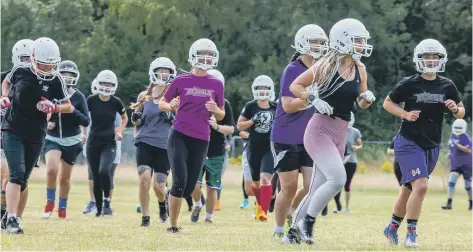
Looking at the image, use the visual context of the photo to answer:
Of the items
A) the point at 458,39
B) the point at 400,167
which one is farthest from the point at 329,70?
the point at 458,39

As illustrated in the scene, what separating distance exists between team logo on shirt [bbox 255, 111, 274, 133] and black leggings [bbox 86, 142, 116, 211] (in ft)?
7.31

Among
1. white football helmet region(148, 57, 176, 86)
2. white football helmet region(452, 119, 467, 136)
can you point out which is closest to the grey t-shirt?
white football helmet region(452, 119, 467, 136)

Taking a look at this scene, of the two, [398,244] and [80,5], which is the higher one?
[80,5]

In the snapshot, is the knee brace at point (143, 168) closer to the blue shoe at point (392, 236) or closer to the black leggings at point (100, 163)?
the black leggings at point (100, 163)

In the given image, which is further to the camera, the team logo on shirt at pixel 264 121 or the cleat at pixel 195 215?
the team logo on shirt at pixel 264 121

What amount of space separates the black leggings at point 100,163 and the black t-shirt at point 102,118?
0.30 ft

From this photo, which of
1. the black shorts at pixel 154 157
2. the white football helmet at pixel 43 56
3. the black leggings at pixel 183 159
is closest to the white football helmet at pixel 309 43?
the black leggings at pixel 183 159

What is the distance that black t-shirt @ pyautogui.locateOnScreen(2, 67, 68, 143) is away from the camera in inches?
463

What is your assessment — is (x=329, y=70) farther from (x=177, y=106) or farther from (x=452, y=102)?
(x=177, y=106)

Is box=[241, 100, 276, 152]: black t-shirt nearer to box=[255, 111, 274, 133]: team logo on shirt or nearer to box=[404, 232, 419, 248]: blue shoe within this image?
box=[255, 111, 274, 133]: team logo on shirt

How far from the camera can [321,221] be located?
55.9 feet

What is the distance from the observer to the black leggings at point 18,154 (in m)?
11.7

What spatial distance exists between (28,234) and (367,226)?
5.67 meters

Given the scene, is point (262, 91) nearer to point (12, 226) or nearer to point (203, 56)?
point (203, 56)
